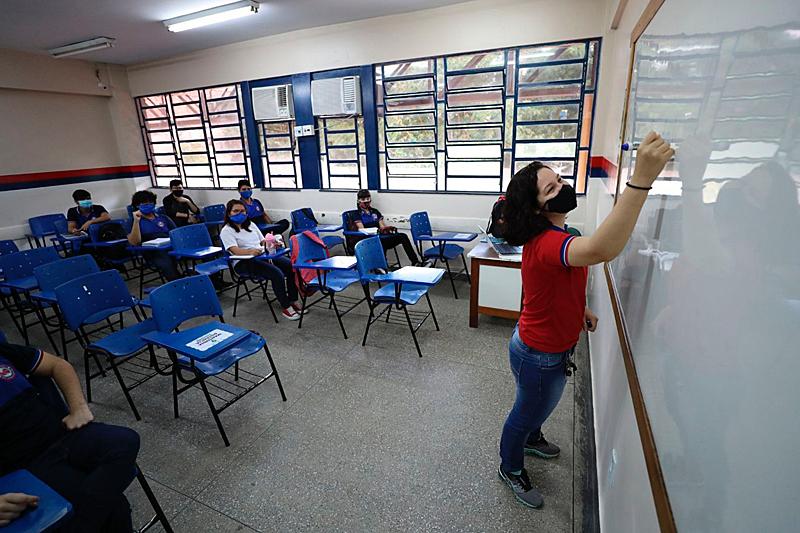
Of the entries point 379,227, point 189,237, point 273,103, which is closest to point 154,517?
point 189,237

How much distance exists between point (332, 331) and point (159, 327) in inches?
65.2

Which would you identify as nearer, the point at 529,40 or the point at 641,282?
the point at 641,282

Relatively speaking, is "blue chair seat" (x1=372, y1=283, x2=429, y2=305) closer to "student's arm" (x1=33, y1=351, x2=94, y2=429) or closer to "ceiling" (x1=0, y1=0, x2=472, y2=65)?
"student's arm" (x1=33, y1=351, x2=94, y2=429)

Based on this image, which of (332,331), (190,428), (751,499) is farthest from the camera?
(332,331)

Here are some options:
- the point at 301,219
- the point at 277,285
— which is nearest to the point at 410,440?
the point at 277,285

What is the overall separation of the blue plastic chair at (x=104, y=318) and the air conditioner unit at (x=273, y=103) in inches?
157

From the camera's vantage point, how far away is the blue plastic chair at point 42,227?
20.4ft

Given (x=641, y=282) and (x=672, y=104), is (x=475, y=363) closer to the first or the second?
(x=641, y=282)

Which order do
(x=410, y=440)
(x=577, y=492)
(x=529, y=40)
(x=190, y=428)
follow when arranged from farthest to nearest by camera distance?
(x=529, y=40) → (x=190, y=428) → (x=410, y=440) → (x=577, y=492)

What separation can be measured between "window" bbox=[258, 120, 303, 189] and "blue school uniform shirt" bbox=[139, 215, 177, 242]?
1.98m

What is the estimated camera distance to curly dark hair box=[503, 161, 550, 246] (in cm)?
143

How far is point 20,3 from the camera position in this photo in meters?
4.19

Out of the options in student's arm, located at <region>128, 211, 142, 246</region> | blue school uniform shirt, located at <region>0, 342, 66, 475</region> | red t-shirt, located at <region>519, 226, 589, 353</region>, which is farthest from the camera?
student's arm, located at <region>128, 211, 142, 246</region>

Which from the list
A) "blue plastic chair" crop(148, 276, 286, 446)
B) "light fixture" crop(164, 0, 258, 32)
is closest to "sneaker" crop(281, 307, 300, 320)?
"blue plastic chair" crop(148, 276, 286, 446)
